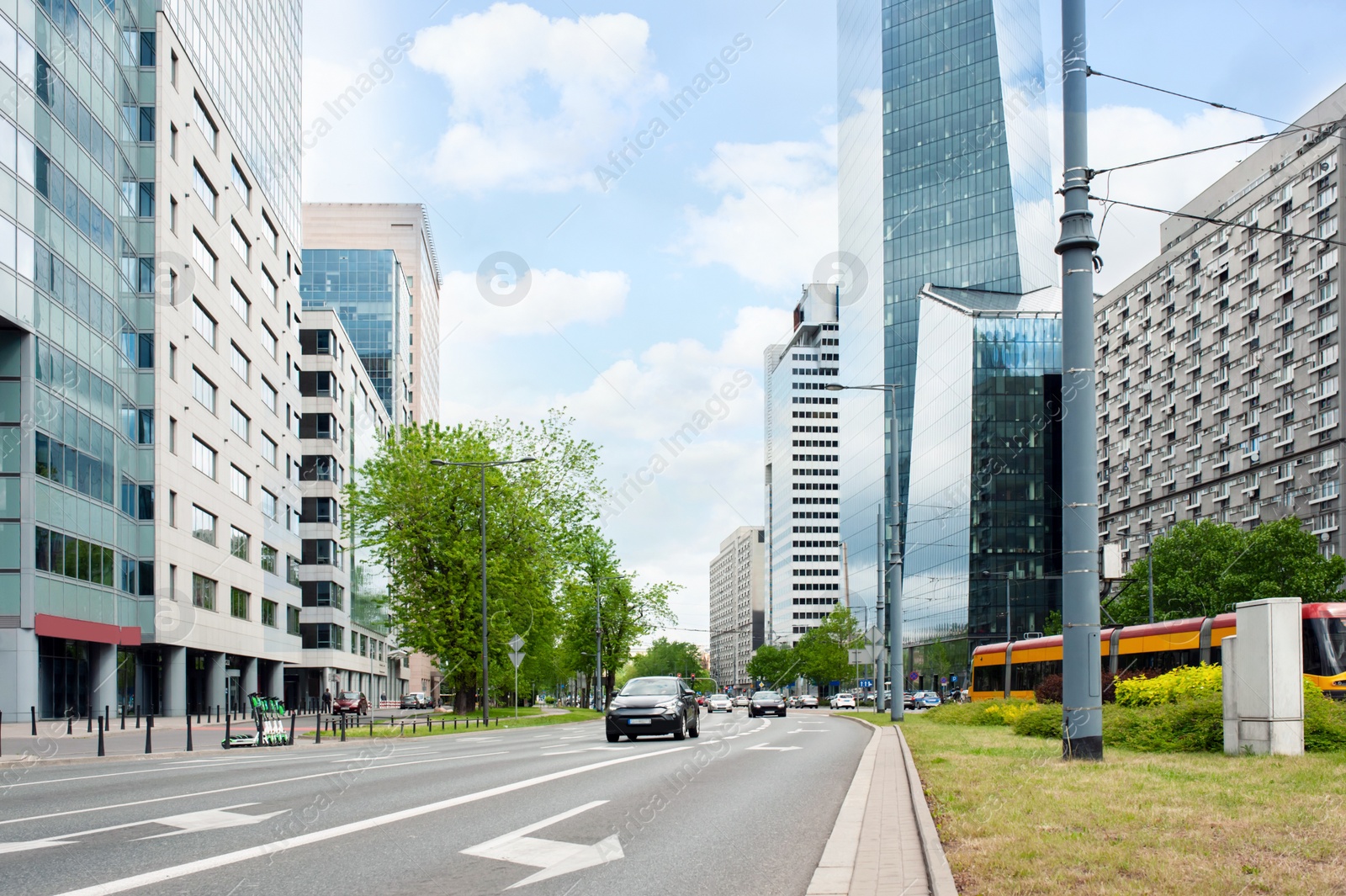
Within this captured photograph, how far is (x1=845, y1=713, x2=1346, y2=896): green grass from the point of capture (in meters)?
6.37

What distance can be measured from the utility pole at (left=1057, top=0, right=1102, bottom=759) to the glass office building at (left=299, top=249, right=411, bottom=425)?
11100cm

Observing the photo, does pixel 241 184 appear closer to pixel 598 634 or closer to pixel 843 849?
pixel 598 634

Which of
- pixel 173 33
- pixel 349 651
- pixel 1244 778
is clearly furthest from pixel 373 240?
pixel 1244 778

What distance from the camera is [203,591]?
5372 centimetres

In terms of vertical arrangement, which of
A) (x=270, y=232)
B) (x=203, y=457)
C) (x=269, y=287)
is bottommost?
(x=203, y=457)

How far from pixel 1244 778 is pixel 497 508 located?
133 ft

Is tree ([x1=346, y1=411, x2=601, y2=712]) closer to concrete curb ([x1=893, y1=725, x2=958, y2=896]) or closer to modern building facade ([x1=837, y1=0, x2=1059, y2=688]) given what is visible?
concrete curb ([x1=893, y1=725, x2=958, y2=896])

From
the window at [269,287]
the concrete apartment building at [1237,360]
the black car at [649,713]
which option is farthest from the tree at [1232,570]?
the window at [269,287]

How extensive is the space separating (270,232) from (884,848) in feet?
218

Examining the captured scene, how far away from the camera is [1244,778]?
1150 centimetres

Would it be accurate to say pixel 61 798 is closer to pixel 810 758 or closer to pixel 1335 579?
pixel 810 758

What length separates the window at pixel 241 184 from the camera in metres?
60.4

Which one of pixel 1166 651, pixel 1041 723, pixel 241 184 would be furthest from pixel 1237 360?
pixel 1041 723

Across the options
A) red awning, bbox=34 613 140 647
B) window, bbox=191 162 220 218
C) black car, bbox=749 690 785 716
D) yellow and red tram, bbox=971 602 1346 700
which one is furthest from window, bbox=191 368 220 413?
yellow and red tram, bbox=971 602 1346 700
